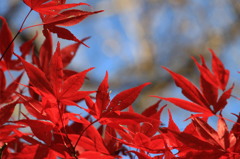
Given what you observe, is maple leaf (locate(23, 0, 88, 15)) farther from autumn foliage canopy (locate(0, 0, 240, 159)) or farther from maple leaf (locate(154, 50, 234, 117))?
maple leaf (locate(154, 50, 234, 117))

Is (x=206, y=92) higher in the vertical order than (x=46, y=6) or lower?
lower

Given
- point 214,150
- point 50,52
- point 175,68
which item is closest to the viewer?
point 214,150

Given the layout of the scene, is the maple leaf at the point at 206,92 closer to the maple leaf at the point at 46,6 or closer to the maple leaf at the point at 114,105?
the maple leaf at the point at 114,105

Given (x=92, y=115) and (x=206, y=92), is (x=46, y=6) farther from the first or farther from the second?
(x=206, y=92)

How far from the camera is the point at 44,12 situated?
460 mm

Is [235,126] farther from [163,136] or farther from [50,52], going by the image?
[50,52]

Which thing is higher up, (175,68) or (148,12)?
(148,12)

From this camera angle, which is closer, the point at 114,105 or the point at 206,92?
the point at 114,105

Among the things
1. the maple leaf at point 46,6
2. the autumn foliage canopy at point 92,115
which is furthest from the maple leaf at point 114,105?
the maple leaf at point 46,6

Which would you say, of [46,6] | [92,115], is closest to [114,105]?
[92,115]

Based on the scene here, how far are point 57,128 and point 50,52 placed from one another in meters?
0.24

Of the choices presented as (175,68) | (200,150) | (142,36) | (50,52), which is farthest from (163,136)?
(142,36)

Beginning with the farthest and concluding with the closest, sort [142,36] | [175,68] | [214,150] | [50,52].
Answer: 1. [142,36]
2. [175,68]
3. [50,52]
4. [214,150]

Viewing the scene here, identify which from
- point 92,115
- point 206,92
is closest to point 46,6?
point 92,115
